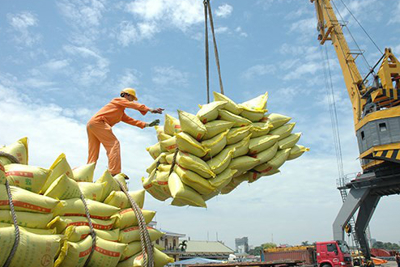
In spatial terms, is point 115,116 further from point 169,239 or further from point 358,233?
point 169,239

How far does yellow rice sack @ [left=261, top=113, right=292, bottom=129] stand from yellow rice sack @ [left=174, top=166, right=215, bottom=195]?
4.39 ft

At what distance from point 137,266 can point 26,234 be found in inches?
44.1

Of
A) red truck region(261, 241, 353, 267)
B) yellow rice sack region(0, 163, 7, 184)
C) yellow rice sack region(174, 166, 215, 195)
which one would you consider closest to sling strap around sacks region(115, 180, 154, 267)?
yellow rice sack region(174, 166, 215, 195)

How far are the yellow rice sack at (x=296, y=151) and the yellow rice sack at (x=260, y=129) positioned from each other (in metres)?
0.54

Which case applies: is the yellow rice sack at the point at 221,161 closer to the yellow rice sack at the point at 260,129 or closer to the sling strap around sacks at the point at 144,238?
the yellow rice sack at the point at 260,129

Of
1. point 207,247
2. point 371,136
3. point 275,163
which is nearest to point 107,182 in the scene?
point 275,163

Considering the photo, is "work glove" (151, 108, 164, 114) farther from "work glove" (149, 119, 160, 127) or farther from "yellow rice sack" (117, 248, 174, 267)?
"yellow rice sack" (117, 248, 174, 267)

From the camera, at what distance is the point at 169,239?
1582 inches

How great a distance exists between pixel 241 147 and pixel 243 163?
0.20 m

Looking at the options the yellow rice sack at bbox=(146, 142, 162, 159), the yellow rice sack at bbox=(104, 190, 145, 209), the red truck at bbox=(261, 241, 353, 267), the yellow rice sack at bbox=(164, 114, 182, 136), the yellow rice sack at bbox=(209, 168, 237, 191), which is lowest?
the red truck at bbox=(261, 241, 353, 267)

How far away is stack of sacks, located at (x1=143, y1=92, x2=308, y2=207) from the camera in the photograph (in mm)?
3990

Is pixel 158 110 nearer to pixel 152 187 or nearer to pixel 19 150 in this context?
pixel 152 187

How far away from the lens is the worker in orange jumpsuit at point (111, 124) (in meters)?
4.26

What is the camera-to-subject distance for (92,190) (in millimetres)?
3234
